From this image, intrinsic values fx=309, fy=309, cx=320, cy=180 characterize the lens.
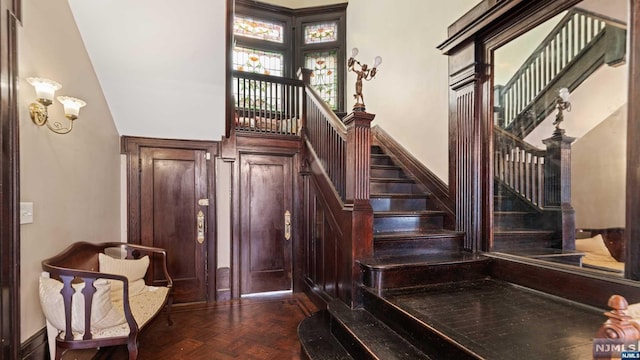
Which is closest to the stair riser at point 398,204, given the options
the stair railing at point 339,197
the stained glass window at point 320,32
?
the stair railing at point 339,197

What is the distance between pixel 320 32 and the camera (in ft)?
19.7

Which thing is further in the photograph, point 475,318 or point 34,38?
point 34,38

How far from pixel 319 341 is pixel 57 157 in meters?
2.36

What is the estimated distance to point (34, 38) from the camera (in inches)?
79.4

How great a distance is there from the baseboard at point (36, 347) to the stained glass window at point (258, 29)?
16.8 ft

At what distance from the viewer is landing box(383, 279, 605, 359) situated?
139 centimetres

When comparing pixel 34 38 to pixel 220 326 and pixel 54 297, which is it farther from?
pixel 220 326

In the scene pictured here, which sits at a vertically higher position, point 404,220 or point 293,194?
point 293,194

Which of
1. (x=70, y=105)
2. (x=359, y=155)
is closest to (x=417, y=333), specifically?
(x=359, y=155)

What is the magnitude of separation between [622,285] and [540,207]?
110 centimetres

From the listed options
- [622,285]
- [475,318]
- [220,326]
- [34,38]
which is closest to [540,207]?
[622,285]

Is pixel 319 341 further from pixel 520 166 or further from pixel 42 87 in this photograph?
pixel 42 87

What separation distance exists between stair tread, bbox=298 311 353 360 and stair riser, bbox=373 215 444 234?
3.00ft

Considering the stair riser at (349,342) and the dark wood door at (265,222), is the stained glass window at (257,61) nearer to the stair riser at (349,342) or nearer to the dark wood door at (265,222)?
the dark wood door at (265,222)
